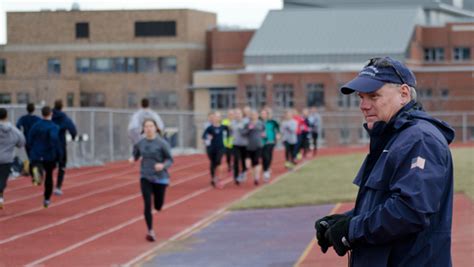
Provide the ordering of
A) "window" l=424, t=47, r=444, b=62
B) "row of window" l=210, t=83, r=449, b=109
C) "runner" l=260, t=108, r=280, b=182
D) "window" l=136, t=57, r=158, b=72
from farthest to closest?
"window" l=424, t=47, r=444, b=62, "row of window" l=210, t=83, r=449, b=109, "window" l=136, t=57, r=158, b=72, "runner" l=260, t=108, r=280, b=182

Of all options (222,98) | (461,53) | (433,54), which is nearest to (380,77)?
(222,98)

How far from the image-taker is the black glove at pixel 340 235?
17.6 feet

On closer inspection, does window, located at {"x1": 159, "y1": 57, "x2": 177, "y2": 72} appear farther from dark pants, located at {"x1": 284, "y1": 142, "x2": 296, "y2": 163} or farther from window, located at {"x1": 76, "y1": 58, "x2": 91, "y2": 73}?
dark pants, located at {"x1": 284, "y1": 142, "x2": 296, "y2": 163}

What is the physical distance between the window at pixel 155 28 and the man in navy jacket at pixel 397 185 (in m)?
56.3

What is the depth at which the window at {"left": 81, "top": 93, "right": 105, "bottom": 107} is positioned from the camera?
210 ft

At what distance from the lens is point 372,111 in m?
5.46

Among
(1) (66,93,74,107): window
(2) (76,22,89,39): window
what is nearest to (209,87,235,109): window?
(1) (66,93,74,107): window

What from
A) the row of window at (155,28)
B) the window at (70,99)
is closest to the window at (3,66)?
the window at (70,99)

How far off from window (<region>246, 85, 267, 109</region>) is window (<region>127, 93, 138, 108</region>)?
27.9 feet

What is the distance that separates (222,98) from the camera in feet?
258

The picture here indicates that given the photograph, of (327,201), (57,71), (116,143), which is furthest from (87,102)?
(327,201)

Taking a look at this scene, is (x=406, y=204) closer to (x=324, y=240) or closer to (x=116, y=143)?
(x=324, y=240)

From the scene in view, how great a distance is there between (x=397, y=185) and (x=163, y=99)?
69041 millimetres

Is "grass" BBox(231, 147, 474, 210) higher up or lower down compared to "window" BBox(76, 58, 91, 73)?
lower down
